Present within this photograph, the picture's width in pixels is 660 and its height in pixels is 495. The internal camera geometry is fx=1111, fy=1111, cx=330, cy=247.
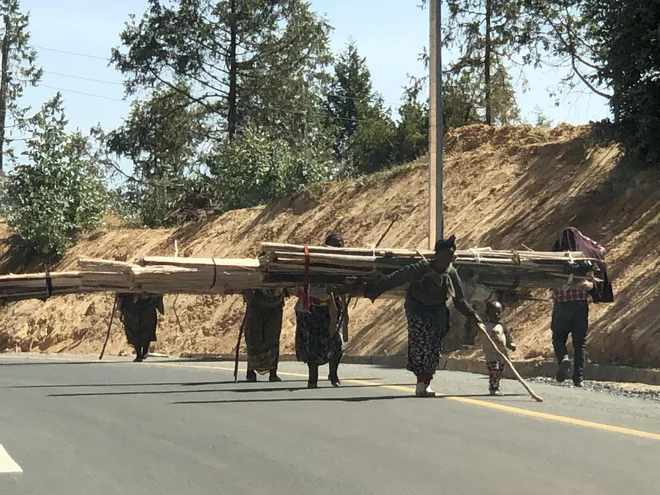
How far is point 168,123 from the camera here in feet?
134

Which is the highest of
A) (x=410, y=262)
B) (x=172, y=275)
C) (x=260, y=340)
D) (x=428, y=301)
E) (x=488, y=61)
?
(x=488, y=61)

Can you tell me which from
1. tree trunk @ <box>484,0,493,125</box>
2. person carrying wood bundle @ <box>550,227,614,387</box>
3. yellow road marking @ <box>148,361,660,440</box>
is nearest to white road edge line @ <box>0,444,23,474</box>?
yellow road marking @ <box>148,361,660,440</box>

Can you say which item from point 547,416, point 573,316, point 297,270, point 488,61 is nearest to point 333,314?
point 297,270

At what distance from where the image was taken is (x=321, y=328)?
13.9 metres

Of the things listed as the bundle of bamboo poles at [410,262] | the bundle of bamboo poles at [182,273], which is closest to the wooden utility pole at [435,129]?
the bundle of bamboo poles at [410,262]

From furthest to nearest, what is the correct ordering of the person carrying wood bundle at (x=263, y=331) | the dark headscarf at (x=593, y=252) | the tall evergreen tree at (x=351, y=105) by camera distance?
1. the tall evergreen tree at (x=351, y=105)
2. the person carrying wood bundle at (x=263, y=331)
3. the dark headscarf at (x=593, y=252)

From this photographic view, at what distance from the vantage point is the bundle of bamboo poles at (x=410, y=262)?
41.8 ft

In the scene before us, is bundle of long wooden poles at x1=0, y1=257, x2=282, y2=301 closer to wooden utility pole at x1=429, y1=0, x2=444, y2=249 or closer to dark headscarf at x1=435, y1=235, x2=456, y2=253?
dark headscarf at x1=435, y1=235, x2=456, y2=253

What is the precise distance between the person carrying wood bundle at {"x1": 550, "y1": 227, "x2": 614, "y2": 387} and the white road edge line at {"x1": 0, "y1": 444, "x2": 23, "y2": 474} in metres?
7.77

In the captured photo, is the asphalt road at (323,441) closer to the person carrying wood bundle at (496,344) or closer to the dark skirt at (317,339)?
the person carrying wood bundle at (496,344)

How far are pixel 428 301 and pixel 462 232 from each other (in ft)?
41.2

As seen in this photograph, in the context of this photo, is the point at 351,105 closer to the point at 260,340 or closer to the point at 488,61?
the point at 488,61

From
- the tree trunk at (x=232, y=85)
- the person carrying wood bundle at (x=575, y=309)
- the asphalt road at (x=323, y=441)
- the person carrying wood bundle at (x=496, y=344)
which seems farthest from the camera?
the tree trunk at (x=232, y=85)

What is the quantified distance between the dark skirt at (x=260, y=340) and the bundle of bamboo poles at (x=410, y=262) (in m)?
1.90
